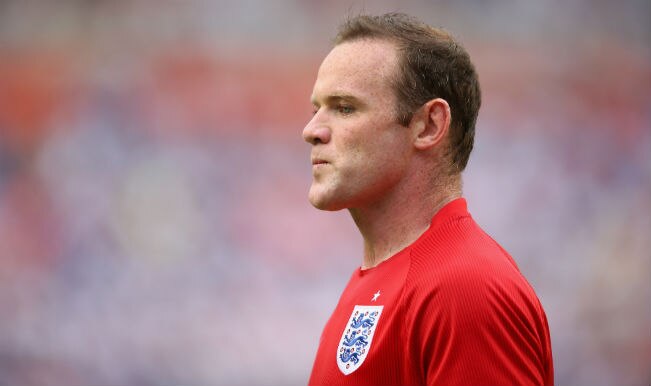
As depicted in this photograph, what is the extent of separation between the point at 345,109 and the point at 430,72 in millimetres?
262

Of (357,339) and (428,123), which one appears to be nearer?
(357,339)

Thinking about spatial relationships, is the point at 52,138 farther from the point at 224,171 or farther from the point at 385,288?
the point at 385,288

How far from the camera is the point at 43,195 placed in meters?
6.27

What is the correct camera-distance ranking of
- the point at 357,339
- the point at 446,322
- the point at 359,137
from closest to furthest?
the point at 446,322
the point at 357,339
the point at 359,137

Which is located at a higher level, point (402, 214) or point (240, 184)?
point (240, 184)

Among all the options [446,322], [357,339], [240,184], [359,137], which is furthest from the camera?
[240,184]

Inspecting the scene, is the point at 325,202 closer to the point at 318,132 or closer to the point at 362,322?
the point at 318,132

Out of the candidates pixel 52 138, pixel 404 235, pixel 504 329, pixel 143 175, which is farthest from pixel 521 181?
pixel 504 329

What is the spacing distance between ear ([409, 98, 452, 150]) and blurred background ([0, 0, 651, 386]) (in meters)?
3.90

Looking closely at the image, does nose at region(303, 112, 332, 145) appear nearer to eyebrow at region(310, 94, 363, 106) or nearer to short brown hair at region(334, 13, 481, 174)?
eyebrow at region(310, 94, 363, 106)

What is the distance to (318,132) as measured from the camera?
2.40m

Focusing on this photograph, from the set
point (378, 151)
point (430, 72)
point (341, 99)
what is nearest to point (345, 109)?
point (341, 99)

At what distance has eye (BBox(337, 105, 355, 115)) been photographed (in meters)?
2.40

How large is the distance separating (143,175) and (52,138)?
0.72 meters
